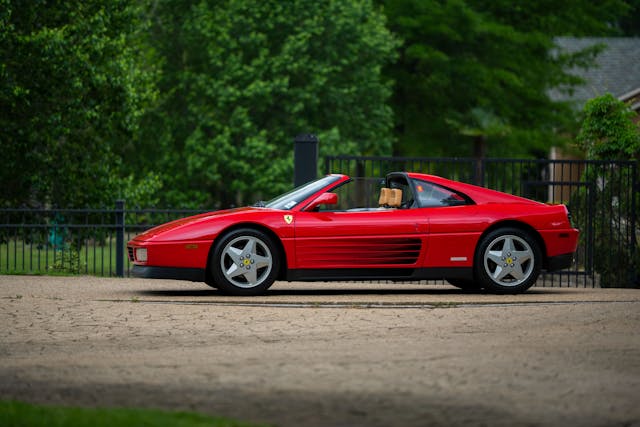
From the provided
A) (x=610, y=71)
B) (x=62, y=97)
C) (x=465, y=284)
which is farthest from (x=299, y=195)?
(x=610, y=71)

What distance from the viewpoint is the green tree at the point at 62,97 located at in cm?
2244

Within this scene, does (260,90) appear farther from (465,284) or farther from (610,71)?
(465,284)

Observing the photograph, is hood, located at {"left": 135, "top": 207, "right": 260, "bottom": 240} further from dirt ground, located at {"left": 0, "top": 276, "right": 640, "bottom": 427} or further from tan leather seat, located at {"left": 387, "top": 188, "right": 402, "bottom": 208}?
tan leather seat, located at {"left": 387, "top": 188, "right": 402, "bottom": 208}

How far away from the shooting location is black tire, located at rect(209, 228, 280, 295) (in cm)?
1235

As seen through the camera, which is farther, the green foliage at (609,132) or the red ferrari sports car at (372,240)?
the green foliage at (609,132)

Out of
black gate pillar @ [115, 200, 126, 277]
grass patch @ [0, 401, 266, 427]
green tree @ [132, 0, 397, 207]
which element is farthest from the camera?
green tree @ [132, 0, 397, 207]

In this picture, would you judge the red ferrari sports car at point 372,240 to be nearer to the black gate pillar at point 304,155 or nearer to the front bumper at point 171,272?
the front bumper at point 171,272

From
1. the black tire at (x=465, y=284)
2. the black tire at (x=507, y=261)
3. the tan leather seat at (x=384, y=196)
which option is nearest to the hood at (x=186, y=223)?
the tan leather seat at (x=384, y=196)

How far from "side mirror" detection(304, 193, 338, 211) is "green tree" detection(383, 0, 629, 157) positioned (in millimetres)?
27524

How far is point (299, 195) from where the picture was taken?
12.9 meters

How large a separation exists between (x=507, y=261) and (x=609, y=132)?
896cm

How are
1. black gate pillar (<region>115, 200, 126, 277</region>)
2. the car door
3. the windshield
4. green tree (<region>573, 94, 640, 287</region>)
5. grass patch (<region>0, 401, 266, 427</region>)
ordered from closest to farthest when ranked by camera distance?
grass patch (<region>0, 401, 266, 427</region>)
the car door
the windshield
green tree (<region>573, 94, 640, 287</region>)
black gate pillar (<region>115, 200, 126, 277</region>)

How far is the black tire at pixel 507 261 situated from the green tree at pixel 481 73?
27.1m

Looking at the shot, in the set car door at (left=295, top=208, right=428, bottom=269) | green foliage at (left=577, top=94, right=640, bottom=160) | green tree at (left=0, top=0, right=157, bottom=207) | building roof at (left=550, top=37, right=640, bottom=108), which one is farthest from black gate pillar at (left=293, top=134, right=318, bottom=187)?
building roof at (left=550, top=37, right=640, bottom=108)
